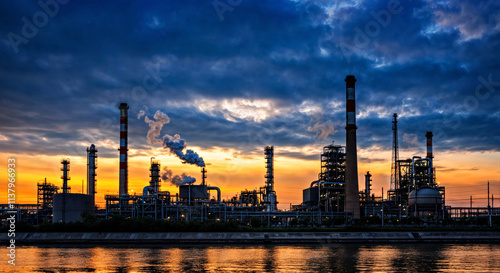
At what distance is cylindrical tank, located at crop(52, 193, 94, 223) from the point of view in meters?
89.8

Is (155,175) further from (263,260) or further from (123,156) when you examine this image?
(263,260)

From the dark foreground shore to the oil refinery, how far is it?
6.72 metres

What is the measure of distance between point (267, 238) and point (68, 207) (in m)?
40.7

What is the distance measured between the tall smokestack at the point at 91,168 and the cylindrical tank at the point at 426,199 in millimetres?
71093

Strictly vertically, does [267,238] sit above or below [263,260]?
below

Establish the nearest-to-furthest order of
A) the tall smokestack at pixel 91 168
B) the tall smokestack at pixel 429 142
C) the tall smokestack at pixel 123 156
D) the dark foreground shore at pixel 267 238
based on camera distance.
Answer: the dark foreground shore at pixel 267 238
the tall smokestack at pixel 123 156
the tall smokestack at pixel 429 142
the tall smokestack at pixel 91 168

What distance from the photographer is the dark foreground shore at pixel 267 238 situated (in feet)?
235

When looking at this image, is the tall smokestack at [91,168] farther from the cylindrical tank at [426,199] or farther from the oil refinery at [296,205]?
the cylindrical tank at [426,199]

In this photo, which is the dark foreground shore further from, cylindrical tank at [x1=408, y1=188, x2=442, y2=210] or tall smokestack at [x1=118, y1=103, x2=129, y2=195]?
tall smokestack at [x1=118, y1=103, x2=129, y2=195]

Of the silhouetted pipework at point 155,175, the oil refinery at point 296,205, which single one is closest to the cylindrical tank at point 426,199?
the oil refinery at point 296,205

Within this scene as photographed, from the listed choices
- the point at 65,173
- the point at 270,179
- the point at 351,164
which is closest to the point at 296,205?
the point at 270,179

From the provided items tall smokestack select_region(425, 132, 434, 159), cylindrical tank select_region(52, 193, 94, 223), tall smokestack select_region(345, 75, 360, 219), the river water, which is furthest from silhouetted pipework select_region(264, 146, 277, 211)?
the river water

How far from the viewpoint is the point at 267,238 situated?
72.1 metres

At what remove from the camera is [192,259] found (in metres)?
50.6
